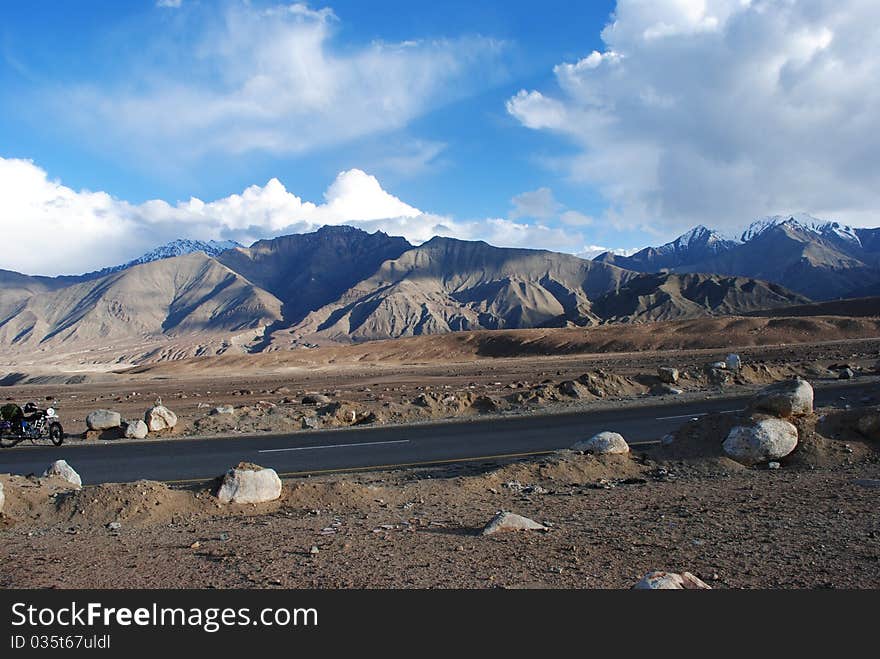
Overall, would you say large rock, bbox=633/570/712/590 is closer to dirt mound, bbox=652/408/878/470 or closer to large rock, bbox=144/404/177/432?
dirt mound, bbox=652/408/878/470

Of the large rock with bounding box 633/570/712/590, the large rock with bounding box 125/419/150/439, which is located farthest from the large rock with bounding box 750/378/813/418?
the large rock with bounding box 125/419/150/439

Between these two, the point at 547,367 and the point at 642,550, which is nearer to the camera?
the point at 642,550

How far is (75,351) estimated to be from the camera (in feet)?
656

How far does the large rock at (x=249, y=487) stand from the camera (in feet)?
28.0

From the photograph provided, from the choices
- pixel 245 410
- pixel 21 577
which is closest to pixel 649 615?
pixel 21 577

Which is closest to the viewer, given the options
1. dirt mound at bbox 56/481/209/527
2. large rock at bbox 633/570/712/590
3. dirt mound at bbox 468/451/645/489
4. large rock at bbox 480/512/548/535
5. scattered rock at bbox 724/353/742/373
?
large rock at bbox 633/570/712/590

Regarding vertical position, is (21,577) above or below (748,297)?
below

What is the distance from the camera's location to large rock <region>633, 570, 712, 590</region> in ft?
15.0

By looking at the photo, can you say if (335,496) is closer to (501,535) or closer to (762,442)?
(501,535)

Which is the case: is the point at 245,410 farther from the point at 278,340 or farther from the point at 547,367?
the point at 278,340

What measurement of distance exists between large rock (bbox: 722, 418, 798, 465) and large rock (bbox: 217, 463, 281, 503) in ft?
23.9

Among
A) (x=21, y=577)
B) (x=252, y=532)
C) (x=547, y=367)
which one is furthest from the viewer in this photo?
(x=547, y=367)

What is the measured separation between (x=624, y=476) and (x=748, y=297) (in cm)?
13015

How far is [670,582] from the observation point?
461cm
